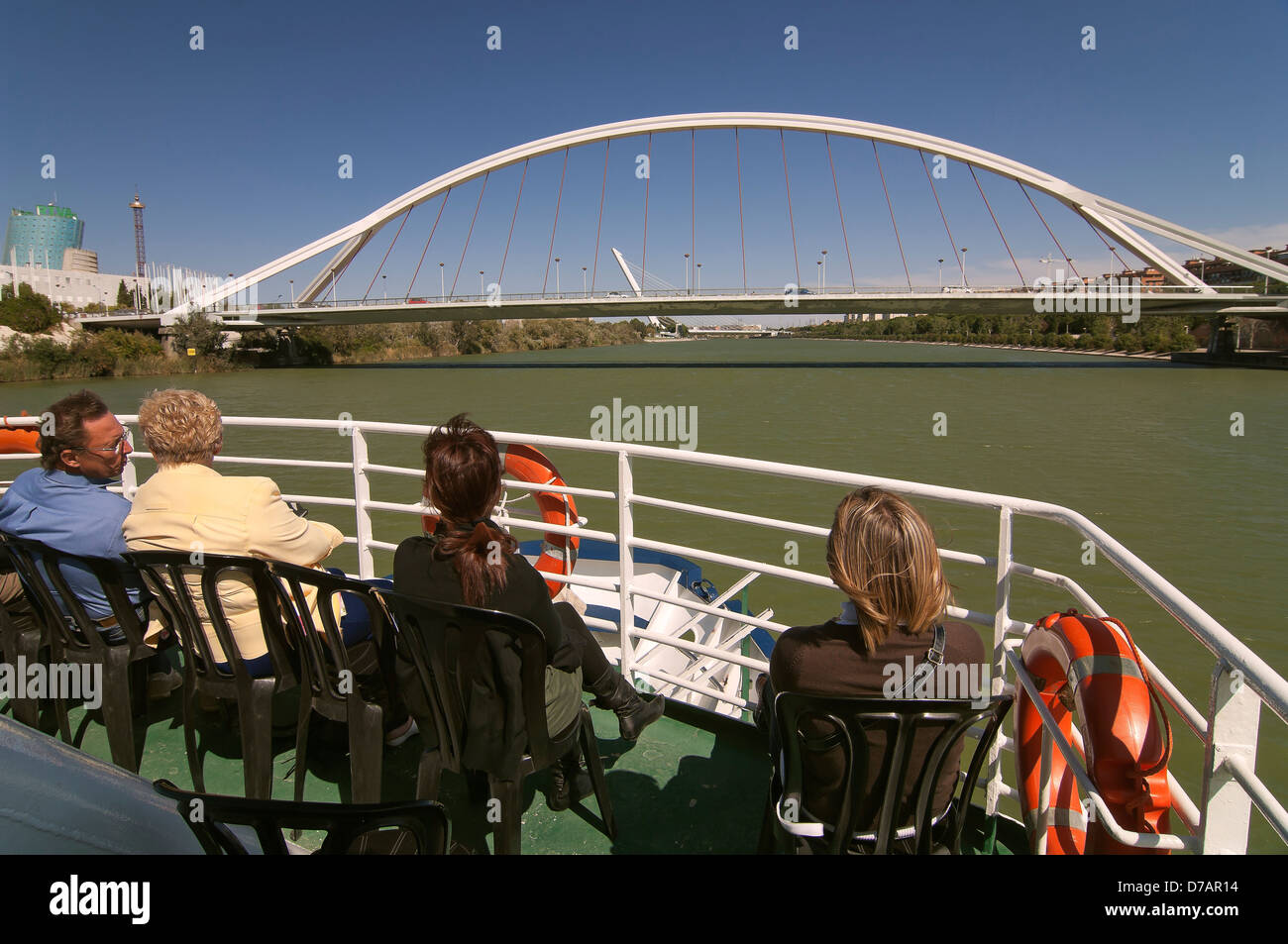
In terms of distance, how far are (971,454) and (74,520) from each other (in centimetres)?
1458

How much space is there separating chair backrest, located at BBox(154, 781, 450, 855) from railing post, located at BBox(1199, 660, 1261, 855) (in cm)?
110

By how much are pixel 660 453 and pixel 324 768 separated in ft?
4.48

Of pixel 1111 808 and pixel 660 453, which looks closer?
pixel 1111 808

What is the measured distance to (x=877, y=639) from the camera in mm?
1257

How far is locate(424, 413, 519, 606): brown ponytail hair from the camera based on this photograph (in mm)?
1494

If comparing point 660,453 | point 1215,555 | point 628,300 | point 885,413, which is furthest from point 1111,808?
point 628,300

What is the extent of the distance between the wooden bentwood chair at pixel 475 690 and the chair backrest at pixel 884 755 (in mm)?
503

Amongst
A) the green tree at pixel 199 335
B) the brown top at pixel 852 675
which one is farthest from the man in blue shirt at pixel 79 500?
the green tree at pixel 199 335

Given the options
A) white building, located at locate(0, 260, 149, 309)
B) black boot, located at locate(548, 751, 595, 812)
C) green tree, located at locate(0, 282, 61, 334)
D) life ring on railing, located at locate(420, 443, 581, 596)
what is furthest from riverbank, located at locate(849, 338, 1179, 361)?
white building, located at locate(0, 260, 149, 309)

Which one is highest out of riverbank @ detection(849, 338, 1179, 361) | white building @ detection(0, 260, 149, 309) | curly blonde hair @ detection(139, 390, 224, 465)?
white building @ detection(0, 260, 149, 309)

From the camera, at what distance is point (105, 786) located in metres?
0.63

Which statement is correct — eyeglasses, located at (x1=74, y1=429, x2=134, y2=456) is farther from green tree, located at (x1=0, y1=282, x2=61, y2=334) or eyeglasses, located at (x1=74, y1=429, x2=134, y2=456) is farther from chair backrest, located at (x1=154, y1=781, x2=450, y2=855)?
green tree, located at (x1=0, y1=282, x2=61, y2=334)

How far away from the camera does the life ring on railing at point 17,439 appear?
3.06 metres
